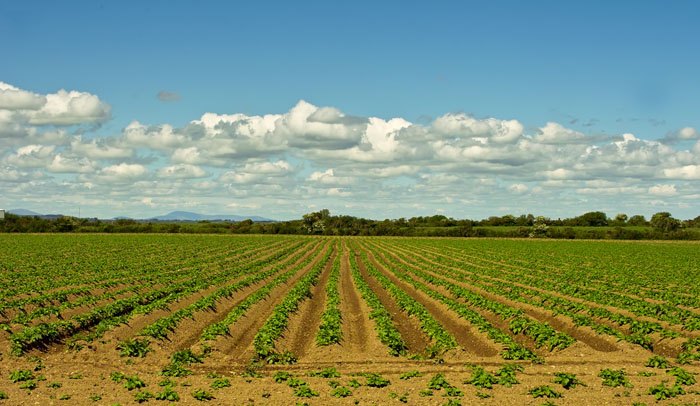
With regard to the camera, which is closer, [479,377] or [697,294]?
[479,377]

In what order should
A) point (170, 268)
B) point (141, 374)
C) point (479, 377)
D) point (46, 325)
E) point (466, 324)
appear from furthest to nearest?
point (170, 268) < point (466, 324) < point (46, 325) < point (141, 374) < point (479, 377)

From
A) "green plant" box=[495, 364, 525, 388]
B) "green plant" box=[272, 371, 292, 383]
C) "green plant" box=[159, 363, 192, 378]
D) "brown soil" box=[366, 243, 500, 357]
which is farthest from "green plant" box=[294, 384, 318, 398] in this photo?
"brown soil" box=[366, 243, 500, 357]

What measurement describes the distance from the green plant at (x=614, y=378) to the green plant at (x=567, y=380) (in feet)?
2.14

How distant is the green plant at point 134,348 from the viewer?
15812 mm

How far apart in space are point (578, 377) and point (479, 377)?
9.11 ft

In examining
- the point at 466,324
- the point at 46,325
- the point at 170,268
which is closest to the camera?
the point at 46,325

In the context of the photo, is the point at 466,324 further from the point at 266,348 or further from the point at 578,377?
the point at 266,348

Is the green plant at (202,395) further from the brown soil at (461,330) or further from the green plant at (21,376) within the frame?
the brown soil at (461,330)

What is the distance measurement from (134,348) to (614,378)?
43.8 ft

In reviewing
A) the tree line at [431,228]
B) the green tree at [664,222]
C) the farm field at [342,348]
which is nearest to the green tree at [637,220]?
the tree line at [431,228]

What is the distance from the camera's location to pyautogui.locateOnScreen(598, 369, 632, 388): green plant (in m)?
13.0

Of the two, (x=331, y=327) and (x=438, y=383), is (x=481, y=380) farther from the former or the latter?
(x=331, y=327)

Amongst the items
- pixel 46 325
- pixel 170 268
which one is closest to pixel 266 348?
pixel 46 325

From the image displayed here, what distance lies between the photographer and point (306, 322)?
21.4 meters
